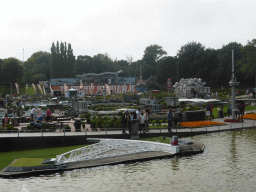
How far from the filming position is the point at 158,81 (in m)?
93.8

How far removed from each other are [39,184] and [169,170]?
5.10m

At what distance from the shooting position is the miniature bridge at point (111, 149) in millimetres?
13961

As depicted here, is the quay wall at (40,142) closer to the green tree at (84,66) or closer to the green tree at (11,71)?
the green tree at (11,71)

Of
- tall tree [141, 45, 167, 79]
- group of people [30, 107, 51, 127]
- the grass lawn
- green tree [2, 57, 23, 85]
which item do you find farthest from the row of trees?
the grass lawn

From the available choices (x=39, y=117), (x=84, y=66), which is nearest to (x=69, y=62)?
(x=84, y=66)

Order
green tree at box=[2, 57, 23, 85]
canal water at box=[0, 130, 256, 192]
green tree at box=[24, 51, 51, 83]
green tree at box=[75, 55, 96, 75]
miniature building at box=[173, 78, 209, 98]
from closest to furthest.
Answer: canal water at box=[0, 130, 256, 192], miniature building at box=[173, 78, 209, 98], green tree at box=[2, 57, 23, 85], green tree at box=[24, 51, 51, 83], green tree at box=[75, 55, 96, 75]

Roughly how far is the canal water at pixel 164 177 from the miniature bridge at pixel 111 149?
1.16m

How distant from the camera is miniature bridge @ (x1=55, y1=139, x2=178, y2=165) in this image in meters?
14.0

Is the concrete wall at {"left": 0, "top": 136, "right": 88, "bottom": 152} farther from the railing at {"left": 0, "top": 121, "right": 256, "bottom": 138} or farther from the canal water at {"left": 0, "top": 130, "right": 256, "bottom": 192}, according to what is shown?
the canal water at {"left": 0, "top": 130, "right": 256, "bottom": 192}

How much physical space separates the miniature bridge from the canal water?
1157 millimetres

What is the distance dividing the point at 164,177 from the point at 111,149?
158 inches

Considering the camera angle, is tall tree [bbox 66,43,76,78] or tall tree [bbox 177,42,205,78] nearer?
tall tree [bbox 177,42,205,78]

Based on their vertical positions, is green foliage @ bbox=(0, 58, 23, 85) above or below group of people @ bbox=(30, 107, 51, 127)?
above

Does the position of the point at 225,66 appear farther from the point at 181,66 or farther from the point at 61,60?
the point at 61,60
